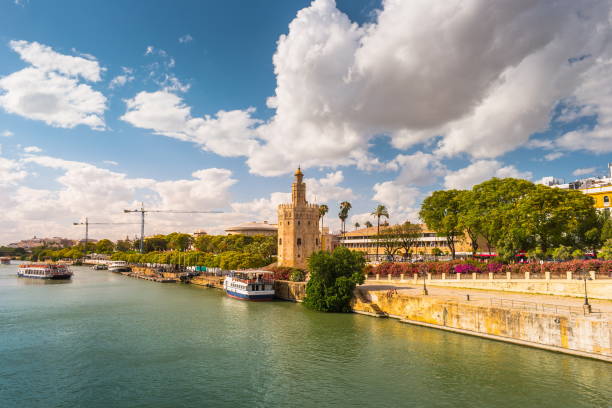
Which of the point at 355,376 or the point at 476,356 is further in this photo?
the point at 476,356

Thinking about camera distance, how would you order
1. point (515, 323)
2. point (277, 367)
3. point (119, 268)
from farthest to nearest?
point (119, 268) → point (515, 323) → point (277, 367)

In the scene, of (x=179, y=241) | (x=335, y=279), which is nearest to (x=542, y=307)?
(x=335, y=279)

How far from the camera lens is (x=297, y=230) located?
245 ft

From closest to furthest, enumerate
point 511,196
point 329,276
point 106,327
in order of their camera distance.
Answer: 1. point 106,327
2. point 329,276
3. point 511,196

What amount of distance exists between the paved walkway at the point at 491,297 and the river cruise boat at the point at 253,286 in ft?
52.3

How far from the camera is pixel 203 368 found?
87.4 feet

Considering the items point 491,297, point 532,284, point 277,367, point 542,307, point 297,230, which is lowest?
point 277,367

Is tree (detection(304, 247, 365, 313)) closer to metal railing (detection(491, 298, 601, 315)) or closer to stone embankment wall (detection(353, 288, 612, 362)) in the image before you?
stone embankment wall (detection(353, 288, 612, 362))

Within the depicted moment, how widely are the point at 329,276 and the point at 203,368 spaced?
76.2 feet

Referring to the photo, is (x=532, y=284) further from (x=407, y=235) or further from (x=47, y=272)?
(x=47, y=272)

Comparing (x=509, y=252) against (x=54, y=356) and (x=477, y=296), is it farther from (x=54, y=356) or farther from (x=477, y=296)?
(x=54, y=356)

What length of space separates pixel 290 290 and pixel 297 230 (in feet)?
58.9

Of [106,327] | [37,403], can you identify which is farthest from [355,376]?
[106,327]

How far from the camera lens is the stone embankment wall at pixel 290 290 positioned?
56594mm
